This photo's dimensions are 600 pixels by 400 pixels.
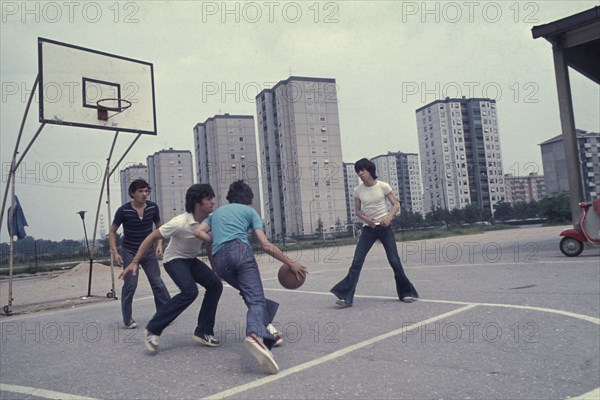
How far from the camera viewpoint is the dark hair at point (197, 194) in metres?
4.79

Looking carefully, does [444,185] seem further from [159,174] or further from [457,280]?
[457,280]

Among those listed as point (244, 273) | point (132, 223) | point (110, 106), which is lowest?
point (244, 273)

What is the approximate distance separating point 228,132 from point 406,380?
57.8m

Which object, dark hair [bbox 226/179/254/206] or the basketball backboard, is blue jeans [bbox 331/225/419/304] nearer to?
dark hair [bbox 226/179/254/206]

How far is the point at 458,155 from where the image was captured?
71.2 meters

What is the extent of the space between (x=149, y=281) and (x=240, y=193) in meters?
2.41

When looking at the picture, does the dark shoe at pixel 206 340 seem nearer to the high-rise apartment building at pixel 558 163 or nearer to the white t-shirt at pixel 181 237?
the white t-shirt at pixel 181 237

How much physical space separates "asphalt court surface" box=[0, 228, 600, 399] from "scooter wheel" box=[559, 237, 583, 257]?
14.1ft

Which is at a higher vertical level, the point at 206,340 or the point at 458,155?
the point at 458,155

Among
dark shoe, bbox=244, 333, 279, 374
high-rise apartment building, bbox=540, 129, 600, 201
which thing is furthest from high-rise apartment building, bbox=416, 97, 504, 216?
dark shoe, bbox=244, 333, 279, 374

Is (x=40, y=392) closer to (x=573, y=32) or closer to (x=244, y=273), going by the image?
(x=244, y=273)

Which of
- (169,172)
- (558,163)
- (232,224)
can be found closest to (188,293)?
(232,224)

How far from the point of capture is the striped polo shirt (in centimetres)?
630

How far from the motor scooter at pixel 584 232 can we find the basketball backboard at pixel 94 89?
985 cm
